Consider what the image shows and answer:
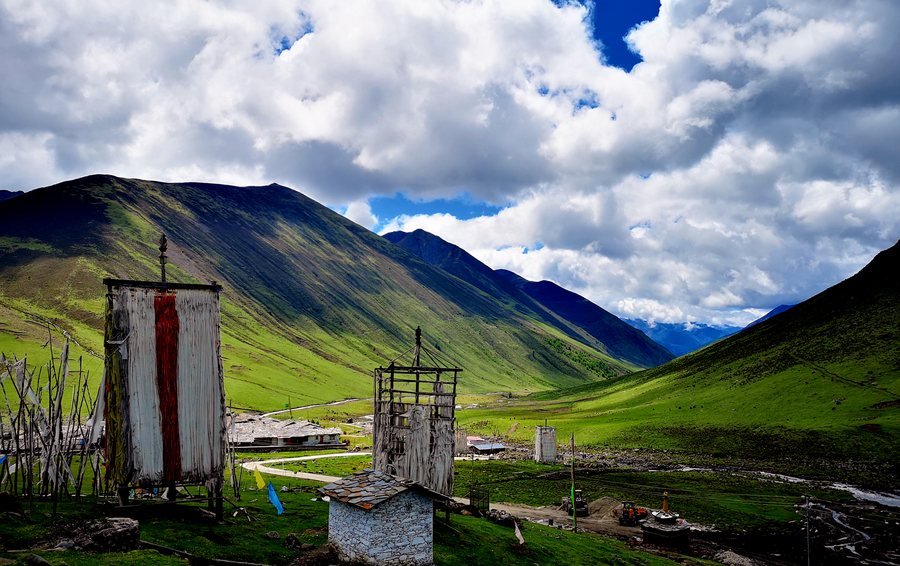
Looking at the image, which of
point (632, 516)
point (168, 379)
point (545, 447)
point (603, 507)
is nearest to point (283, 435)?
point (545, 447)

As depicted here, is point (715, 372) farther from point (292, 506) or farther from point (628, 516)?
point (292, 506)

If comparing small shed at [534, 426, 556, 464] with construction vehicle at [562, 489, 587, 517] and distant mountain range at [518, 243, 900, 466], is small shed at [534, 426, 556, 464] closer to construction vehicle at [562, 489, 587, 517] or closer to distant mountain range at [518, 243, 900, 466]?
distant mountain range at [518, 243, 900, 466]

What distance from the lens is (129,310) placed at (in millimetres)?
25594

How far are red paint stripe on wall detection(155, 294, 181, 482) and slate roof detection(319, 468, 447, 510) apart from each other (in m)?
7.49

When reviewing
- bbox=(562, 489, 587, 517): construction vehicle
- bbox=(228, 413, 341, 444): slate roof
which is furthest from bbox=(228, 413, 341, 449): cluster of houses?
bbox=(562, 489, 587, 517): construction vehicle

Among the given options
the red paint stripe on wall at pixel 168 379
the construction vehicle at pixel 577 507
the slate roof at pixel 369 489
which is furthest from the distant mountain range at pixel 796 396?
the red paint stripe on wall at pixel 168 379

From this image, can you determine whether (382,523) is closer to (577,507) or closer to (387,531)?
(387,531)

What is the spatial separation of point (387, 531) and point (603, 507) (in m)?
38.2

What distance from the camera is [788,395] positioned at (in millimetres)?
112500

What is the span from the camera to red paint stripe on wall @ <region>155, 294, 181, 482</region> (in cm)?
2589

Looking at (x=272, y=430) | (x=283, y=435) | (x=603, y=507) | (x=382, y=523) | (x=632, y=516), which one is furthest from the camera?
(x=272, y=430)

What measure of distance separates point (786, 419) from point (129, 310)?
371 feet

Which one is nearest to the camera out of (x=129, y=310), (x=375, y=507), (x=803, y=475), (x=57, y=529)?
(x=57, y=529)

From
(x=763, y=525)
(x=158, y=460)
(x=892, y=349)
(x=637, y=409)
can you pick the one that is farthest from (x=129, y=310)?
(x=892, y=349)
